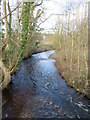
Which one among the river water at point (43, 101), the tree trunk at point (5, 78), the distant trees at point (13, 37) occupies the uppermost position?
the distant trees at point (13, 37)

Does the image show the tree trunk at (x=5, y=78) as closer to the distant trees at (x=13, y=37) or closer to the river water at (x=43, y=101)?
the distant trees at (x=13, y=37)

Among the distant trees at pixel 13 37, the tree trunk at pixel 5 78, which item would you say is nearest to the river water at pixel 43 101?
the tree trunk at pixel 5 78

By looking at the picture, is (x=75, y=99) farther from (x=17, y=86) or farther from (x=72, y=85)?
(x=17, y=86)

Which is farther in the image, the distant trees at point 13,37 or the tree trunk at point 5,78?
the distant trees at point 13,37

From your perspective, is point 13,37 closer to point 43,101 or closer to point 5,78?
point 5,78

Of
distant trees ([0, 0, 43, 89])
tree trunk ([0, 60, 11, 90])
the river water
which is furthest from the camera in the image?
distant trees ([0, 0, 43, 89])

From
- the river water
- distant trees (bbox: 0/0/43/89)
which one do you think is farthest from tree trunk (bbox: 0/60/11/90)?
the river water

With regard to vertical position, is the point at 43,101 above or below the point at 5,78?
below

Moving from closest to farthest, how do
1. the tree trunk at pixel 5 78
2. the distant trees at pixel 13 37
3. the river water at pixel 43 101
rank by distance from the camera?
the river water at pixel 43 101, the tree trunk at pixel 5 78, the distant trees at pixel 13 37

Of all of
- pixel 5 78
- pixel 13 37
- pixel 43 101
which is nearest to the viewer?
pixel 43 101

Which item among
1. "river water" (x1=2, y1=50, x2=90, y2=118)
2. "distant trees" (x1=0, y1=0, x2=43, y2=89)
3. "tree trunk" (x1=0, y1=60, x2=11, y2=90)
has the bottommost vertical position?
"river water" (x1=2, y1=50, x2=90, y2=118)

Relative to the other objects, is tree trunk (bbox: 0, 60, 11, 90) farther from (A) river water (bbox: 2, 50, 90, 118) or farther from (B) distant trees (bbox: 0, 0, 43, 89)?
(A) river water (bbox: 2, 50, 90, 118)

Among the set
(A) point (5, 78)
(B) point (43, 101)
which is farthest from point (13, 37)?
(B) point (43, 101)

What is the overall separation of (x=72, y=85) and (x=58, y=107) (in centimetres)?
215
